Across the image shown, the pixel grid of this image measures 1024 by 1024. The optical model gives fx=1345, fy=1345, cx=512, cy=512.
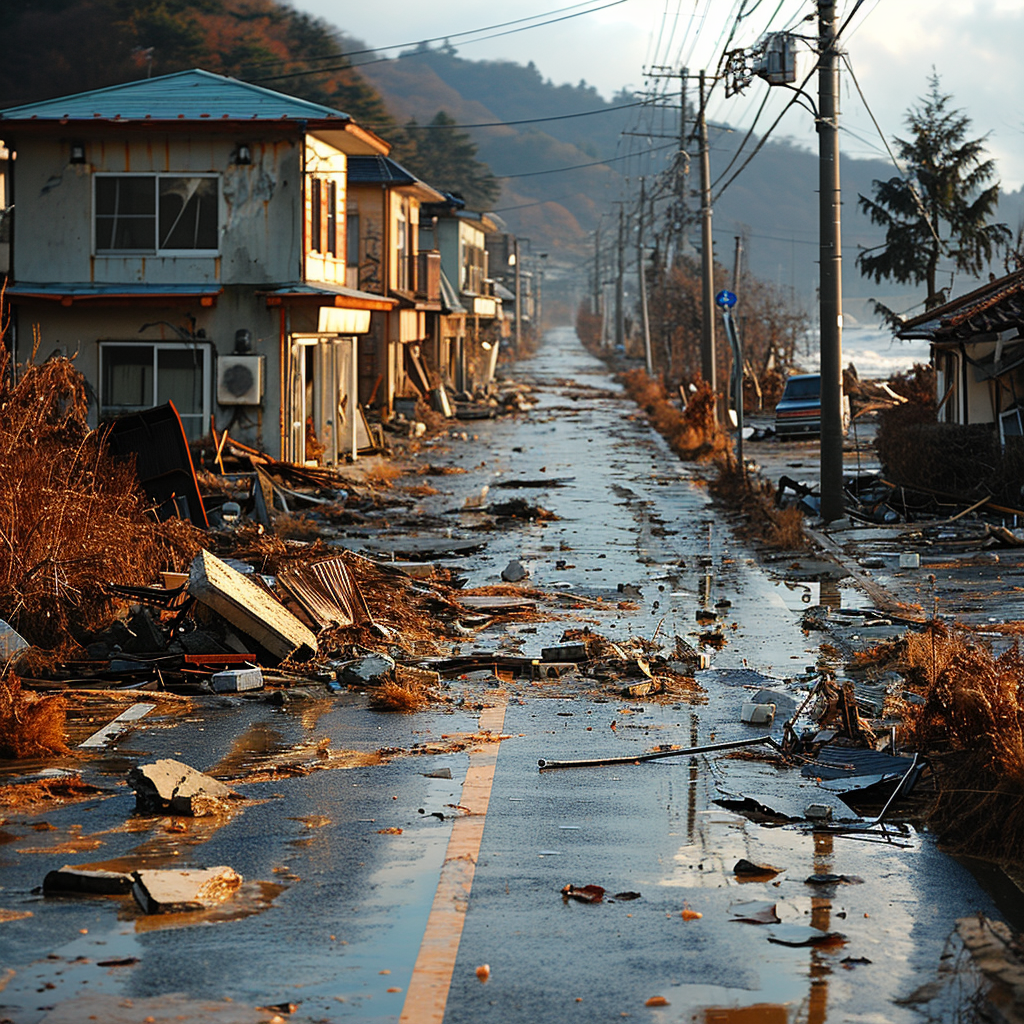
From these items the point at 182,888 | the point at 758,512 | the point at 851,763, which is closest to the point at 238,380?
the point at 758,512

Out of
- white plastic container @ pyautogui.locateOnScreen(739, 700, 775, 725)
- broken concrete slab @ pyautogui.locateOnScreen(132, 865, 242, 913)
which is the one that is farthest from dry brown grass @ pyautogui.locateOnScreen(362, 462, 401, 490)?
broken concrete slab @ pyautogui.locateOnScreen(132, 865, 242, 913)

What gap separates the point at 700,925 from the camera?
5176mm

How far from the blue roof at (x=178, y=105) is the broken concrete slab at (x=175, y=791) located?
19.1 meters

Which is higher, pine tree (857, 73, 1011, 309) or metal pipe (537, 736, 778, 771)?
pine tree (857, 73, 1011, 309)

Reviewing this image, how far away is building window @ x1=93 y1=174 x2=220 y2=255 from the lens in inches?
971

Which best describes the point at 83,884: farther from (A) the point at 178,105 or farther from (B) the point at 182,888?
(A) the point at 178,105

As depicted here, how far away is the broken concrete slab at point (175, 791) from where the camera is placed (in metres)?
6.59

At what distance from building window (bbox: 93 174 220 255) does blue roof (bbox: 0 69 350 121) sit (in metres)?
1.11

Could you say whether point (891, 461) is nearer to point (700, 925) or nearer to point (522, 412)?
point (700, 925)

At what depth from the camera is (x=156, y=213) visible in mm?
24750

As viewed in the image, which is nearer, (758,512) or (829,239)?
(829,239)

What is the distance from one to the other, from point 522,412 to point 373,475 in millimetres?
21693

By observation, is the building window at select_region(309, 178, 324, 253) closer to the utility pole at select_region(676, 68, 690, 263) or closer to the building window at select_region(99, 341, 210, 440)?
the building window at select_region(99, 341, 210, 440)

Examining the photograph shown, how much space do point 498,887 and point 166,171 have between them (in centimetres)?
2147
